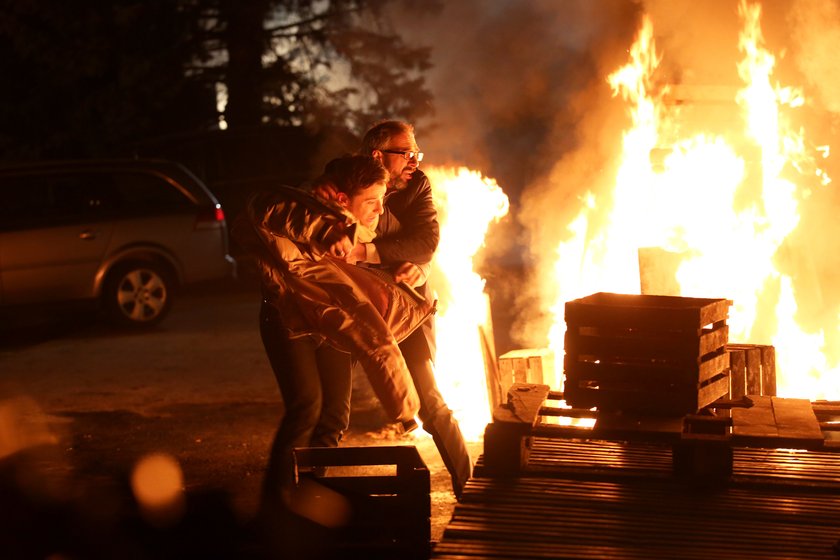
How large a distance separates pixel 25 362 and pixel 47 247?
1934 millimetres

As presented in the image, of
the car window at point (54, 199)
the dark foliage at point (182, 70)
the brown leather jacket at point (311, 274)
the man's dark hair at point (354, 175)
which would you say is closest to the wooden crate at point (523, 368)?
the brown leather jacket at point (311, 274)

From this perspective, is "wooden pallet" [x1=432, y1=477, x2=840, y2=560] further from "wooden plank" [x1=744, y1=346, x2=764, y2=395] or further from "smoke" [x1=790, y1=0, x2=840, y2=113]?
"smoke" [x1=790, y1=0, x2=840, y2=113]

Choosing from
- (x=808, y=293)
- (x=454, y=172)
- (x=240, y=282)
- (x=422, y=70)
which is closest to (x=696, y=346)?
(x=454, y=172)

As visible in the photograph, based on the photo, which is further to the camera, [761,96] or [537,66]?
[537,66]

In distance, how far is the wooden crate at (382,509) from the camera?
3.90 meters

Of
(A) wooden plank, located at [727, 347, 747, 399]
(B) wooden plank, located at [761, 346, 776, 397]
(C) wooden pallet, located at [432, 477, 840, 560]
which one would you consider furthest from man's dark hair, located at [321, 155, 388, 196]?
(B) wooden plank, located at [761, 346, 776, 397]

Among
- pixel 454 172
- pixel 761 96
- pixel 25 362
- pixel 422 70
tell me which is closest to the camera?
pixel 454 172

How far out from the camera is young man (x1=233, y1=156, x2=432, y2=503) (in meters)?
4.32

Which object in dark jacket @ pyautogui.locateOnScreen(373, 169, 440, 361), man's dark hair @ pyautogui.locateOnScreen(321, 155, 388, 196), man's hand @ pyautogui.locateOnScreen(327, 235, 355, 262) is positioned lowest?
man's hand @ pyautogui.locateOnScreen(327, 235, 355, 262)

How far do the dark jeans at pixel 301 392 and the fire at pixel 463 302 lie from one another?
2.47 metres

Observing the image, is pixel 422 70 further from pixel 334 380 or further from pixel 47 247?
pixel 334 380

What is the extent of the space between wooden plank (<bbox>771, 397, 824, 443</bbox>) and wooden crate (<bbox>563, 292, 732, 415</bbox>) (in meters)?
0.29

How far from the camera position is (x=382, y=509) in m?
3.94

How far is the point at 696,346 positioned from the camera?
174 inches
